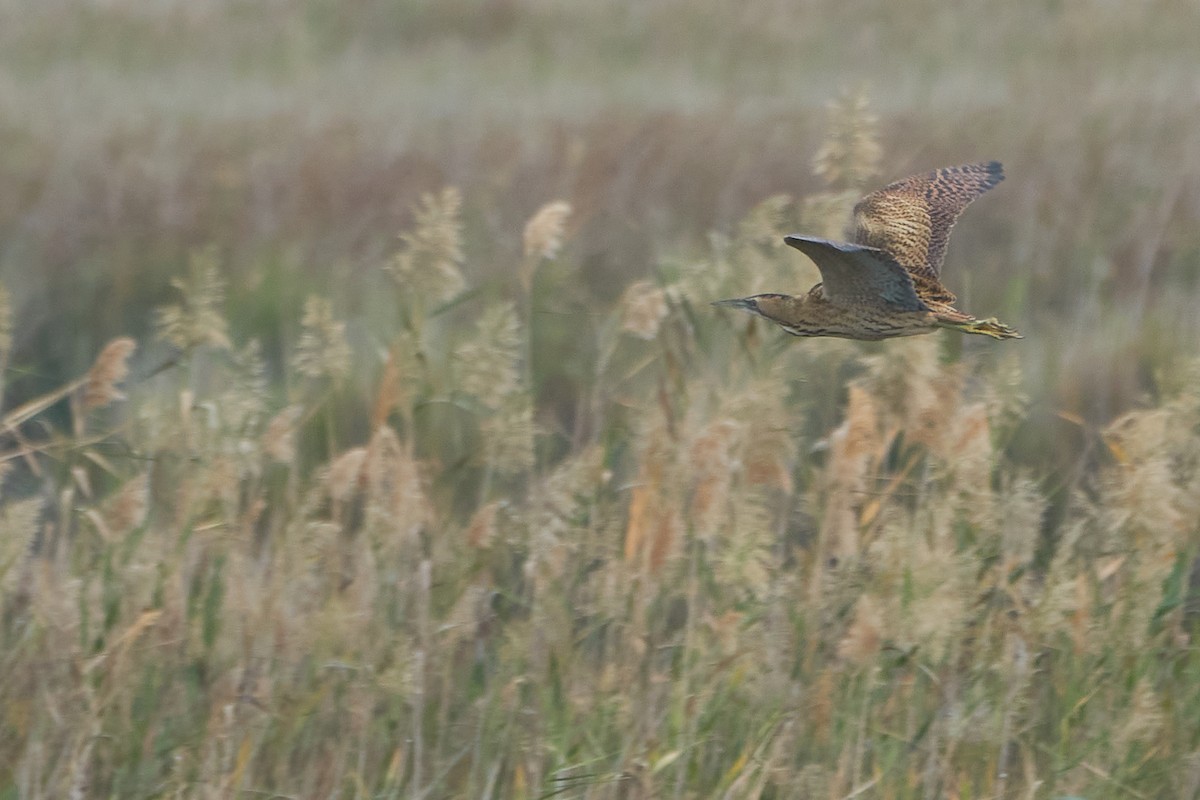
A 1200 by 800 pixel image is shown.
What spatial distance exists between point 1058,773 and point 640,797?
72cm

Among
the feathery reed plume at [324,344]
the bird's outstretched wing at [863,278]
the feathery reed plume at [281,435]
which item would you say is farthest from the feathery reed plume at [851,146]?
the feathery reed plume at [281,435]

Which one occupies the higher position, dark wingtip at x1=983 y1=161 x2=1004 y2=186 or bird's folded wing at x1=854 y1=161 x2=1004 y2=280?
dark wingtip at x1=983 y1=161 x2=1004 y2=186

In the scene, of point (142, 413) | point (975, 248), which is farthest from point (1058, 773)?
point (975, 248)

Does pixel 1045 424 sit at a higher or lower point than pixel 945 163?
lower

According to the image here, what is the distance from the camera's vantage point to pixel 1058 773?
3.52 meters

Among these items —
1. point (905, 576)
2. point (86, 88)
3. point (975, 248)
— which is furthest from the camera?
point (86, 88)

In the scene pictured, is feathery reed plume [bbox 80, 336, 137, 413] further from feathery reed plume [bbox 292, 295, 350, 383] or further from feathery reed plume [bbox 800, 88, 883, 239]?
feathery reed plume [bbox 800, 88, 883, 239]

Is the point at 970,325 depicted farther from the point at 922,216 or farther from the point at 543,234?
the point at 543,234

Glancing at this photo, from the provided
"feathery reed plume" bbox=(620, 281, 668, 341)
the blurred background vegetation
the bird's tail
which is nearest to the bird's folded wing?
the blurred background vegetation

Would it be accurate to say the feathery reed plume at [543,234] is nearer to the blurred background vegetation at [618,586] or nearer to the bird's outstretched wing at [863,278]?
the blurred background vegetation at [618,586]

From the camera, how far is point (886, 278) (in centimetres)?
241

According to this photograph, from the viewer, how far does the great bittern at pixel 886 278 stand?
2402mm

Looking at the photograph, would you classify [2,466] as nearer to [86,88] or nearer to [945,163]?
[945,163]

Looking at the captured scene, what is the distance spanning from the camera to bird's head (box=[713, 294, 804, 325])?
104 inches
